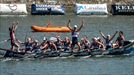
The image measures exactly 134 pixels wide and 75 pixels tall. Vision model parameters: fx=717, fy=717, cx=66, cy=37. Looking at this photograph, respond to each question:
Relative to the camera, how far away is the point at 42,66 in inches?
2029

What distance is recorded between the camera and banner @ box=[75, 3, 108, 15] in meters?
105

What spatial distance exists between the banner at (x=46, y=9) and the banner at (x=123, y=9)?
8.09m

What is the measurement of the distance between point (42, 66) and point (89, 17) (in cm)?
5282

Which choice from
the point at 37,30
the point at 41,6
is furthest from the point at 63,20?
the point at 37,30

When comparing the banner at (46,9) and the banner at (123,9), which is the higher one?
the banner at (46,9)

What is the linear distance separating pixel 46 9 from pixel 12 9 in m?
4.99

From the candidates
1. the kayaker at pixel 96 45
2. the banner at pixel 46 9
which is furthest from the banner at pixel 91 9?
the kayaker at pixel 96 45

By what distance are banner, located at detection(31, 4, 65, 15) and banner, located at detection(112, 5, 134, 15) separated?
26.5 feet

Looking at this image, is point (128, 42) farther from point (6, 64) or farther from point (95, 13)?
point (95, 13)

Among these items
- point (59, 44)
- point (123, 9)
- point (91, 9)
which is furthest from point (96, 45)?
point (123, 9)

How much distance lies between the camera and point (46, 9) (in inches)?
4085

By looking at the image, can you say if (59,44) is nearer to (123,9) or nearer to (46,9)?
(46,9)

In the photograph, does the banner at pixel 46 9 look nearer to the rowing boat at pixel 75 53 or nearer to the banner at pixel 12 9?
the banner at pixel 12 9

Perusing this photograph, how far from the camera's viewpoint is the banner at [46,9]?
104 metres
